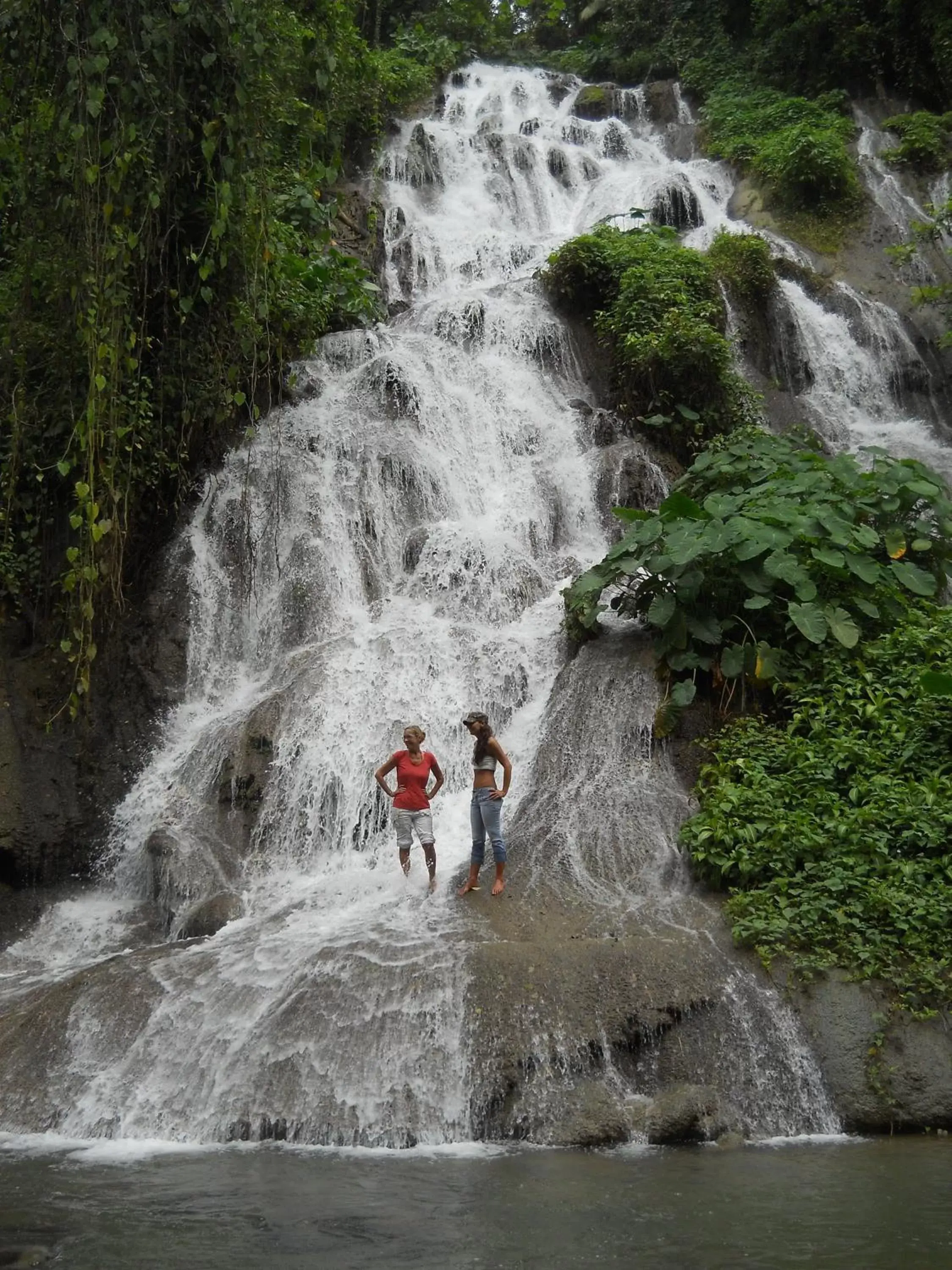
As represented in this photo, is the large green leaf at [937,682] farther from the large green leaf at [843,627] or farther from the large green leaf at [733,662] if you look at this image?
the large green leaf at [733,662]

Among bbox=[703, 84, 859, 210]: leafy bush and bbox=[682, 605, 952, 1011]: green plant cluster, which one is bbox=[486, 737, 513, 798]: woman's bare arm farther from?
bbox=[703, 84, 859, 210]: leafy bush

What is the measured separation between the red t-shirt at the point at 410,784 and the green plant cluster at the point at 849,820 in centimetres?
200

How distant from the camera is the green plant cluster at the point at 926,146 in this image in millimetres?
20891

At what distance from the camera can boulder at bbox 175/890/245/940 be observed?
8.74m

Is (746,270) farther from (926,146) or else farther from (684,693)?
(684,693)

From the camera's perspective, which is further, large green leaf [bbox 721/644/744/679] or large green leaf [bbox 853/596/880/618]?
large green leaf [bbox 853/596/880/618]

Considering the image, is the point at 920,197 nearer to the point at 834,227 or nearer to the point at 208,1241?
the point at 834,227

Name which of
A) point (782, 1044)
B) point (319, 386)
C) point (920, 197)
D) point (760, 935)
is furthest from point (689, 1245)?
point (920, 197)

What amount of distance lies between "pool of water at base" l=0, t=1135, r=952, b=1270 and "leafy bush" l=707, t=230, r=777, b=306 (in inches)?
519

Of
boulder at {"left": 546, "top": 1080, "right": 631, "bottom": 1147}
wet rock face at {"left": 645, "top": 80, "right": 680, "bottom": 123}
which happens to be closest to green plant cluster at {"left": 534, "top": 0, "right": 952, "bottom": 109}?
wet rock face at {"left": 645, "top": 80, "right": 680, "bottom": 123}

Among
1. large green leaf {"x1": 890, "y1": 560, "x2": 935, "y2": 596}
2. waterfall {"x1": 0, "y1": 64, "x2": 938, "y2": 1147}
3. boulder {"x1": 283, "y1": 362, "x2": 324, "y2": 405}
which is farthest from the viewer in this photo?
boulder {"x1": 283, "y1": 362, "x2": 324, "y2": 405}

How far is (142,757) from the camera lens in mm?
11148

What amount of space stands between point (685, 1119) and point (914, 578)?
546 cm

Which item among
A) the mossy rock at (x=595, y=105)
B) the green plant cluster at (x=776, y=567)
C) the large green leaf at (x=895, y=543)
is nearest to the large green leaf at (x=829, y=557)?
the green plant cluster at (x=776, y=567)
